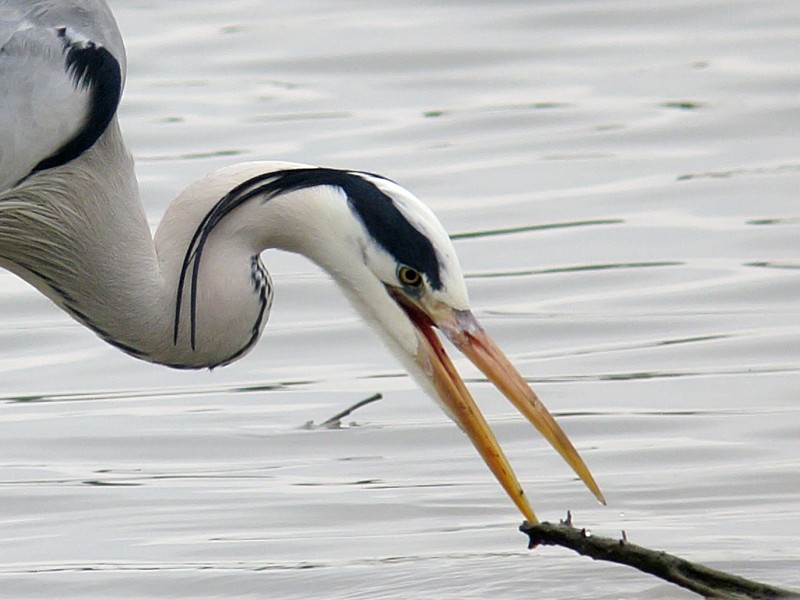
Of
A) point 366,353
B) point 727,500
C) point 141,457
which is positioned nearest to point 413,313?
point 727,500

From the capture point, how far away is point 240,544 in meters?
7.01

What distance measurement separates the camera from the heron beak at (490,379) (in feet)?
19.5

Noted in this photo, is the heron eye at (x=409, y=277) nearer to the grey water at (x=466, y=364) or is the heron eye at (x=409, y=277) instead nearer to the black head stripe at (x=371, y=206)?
the black head stripe at (x=371, y=206)

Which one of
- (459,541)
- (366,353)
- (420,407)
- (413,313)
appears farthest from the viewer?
(366,353)

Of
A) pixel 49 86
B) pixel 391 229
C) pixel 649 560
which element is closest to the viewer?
pixel 649 560

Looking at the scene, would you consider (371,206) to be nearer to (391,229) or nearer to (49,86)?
(391,229)

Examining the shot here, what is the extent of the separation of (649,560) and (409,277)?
110 cm

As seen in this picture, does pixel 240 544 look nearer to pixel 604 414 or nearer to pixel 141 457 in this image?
pixel 141 457

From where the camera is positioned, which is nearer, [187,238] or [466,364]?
[187,238]

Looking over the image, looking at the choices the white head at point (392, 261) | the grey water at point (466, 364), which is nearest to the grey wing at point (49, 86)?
the white head at point (392, 261)

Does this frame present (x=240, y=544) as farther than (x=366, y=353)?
No

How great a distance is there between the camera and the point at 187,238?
6.47 metres

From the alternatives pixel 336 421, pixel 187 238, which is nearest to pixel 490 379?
pixel 187 238

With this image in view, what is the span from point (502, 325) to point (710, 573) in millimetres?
3673
